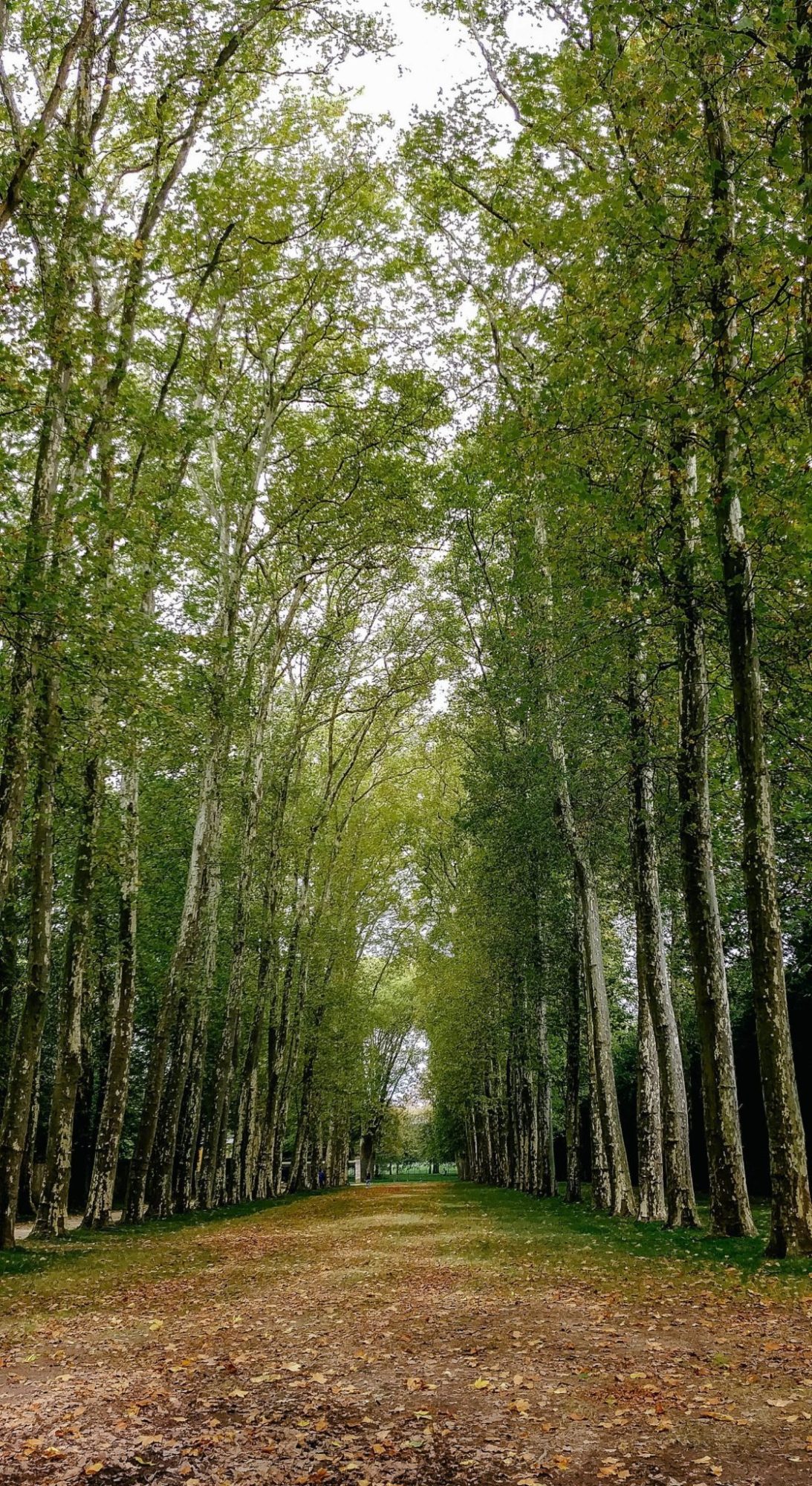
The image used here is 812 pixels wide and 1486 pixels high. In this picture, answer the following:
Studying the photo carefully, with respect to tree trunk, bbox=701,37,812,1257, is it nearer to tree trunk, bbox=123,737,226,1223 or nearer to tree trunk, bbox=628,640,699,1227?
tree trunk, bbox=628,640,699,1227

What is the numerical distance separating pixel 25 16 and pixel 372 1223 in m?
21.5

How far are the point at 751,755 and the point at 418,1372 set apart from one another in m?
6.51

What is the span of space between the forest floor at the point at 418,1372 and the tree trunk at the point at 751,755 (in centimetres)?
87

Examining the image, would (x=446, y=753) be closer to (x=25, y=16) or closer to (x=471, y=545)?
(x=471, y=545)

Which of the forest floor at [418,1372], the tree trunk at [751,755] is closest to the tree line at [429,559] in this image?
the tree trunk at [751,755]

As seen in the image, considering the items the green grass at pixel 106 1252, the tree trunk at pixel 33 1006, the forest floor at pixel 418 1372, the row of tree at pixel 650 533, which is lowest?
the green grass at pixel 106 1252

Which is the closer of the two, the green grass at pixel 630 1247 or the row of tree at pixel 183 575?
the green grass at pixel 630 1247

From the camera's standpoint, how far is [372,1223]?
17.4m

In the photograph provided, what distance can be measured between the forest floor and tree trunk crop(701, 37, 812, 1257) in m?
0.87

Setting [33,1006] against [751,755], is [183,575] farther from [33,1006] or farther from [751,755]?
[751,755]

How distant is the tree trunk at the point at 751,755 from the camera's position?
8070 mm

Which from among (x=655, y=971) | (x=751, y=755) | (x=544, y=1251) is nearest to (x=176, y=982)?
(x=544, y=1251)

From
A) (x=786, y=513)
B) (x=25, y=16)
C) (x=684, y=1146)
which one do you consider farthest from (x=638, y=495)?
(x=25, y=16)

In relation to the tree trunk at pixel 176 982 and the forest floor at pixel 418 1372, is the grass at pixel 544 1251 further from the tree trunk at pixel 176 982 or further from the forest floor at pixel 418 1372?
the tree trunk at pixel 176 982
